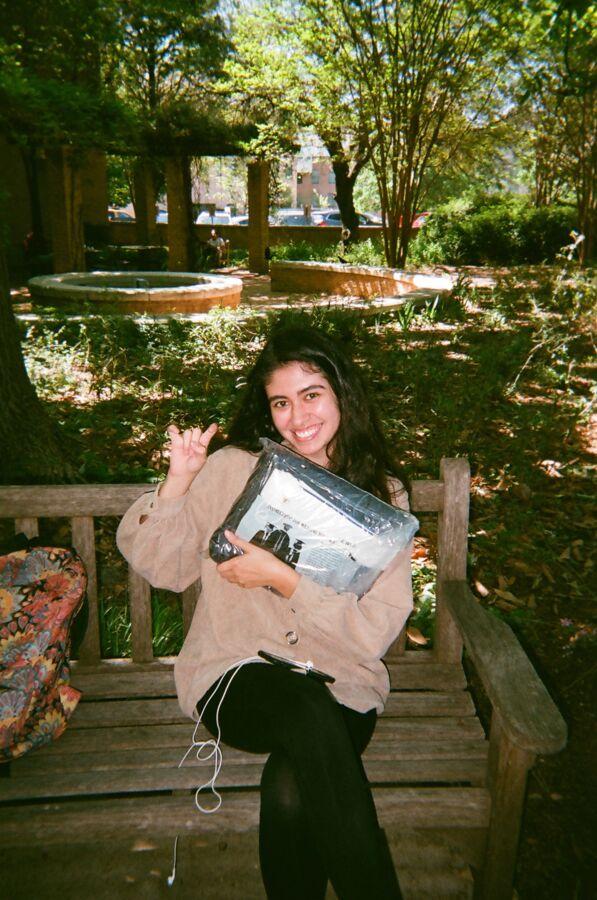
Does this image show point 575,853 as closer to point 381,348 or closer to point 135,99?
point 381,348

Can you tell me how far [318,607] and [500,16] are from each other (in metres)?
11.1

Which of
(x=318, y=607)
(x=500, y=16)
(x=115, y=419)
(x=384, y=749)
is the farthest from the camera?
(x=500, y=16)

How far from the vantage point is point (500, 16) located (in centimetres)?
1009

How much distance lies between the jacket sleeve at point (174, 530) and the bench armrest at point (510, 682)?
2.84 feet

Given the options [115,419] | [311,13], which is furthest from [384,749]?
[311,13]

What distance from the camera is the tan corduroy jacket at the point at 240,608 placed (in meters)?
1.93

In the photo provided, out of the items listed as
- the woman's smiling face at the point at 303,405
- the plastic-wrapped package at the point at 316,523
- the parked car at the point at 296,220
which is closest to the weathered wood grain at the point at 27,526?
the plastic-wrapped package at the point at 316,523

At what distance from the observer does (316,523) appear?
1.88m

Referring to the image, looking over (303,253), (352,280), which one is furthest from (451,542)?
(303,253)

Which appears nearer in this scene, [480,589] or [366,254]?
[480,589]

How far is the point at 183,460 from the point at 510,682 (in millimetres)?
1097

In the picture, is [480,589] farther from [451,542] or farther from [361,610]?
[361,610]

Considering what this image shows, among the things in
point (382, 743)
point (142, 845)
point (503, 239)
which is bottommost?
point (142, 845)

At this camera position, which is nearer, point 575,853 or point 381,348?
point 575,853
